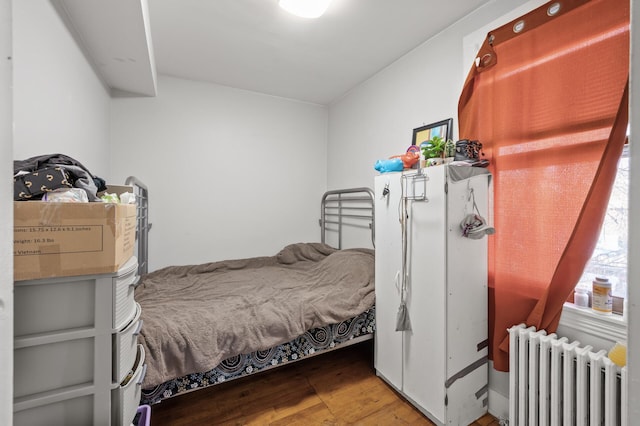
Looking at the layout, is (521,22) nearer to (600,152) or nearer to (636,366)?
(600,152)

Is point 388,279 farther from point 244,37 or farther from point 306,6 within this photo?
point 244,37

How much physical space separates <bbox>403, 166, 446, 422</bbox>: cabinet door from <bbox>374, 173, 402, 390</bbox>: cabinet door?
0.32ft

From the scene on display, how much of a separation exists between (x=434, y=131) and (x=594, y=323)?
4.62 feet

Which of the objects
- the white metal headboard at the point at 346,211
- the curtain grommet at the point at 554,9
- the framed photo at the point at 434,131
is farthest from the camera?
the white metal headboard at the point at 346,211

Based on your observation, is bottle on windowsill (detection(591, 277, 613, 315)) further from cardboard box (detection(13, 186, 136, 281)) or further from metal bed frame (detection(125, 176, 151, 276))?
metal bed frame (detection(125, 176, 151, 276))

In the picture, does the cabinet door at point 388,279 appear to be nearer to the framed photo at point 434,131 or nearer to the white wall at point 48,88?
the framed photo at point 434,131

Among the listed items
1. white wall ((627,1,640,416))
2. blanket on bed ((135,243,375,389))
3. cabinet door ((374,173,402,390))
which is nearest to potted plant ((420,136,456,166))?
cabinet door ((374,173,402,390))

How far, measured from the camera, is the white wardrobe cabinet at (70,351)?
2.30 ft

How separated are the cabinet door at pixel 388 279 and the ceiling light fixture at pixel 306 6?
1.09m

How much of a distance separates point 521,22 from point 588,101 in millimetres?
577

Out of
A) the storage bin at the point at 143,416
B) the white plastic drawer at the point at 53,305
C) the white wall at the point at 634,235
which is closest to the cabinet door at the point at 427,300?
the white wall at the point at 634,235

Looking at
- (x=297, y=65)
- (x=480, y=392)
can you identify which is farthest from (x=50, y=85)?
(x=480, y=392)

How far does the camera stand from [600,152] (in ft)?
3.77

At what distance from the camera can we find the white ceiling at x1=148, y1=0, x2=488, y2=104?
173 cm
